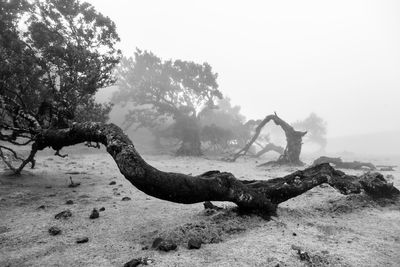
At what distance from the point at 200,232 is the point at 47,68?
377 inches

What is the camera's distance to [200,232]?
4922 millimetres

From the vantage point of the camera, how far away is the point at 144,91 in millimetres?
32688

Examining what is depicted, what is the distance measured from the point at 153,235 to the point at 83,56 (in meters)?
8.34

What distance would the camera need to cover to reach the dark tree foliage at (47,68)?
8.35m

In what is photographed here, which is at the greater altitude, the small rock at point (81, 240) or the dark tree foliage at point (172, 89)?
the dark tree foliage at point (172, 89)

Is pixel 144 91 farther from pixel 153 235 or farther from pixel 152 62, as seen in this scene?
pixel 153 235

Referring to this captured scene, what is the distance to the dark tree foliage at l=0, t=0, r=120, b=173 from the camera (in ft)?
27.4

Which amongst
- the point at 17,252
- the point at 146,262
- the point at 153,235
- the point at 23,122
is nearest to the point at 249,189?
the point at 153,235

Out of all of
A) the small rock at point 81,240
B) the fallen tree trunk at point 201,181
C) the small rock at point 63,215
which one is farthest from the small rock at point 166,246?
the small rock at point 63,215

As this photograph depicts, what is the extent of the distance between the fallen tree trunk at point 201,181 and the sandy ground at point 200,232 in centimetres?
37

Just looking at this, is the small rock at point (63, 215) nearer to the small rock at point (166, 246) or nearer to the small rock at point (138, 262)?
the small rock at point (166, 246)

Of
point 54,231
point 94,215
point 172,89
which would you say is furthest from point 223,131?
point 54,231

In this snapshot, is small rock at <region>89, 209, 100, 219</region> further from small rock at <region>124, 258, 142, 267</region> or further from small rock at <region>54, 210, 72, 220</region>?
small rock at <region>124, 258, 142, 267</region>

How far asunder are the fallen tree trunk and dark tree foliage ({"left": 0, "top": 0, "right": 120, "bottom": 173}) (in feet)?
4.87
